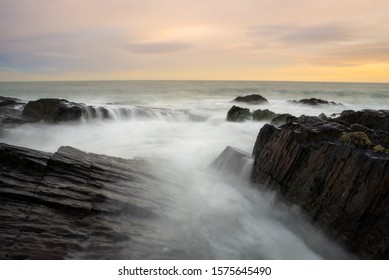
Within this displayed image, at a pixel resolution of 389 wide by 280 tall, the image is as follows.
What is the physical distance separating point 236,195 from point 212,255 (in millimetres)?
3017

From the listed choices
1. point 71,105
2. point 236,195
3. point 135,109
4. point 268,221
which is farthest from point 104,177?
point 135,109

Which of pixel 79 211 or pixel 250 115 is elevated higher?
pixel 250 115

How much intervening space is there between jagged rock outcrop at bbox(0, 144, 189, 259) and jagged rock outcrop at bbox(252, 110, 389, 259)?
312cm

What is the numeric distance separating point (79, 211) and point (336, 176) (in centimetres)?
589

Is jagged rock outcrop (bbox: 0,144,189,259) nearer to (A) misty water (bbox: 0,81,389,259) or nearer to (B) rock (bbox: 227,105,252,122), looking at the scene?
(A) misty water (bbox: 0,81,389,259)

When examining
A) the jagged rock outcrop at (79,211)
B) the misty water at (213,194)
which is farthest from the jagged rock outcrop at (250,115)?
the jagged rock outcrop at (79,211)

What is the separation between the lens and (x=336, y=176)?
689 centimetres

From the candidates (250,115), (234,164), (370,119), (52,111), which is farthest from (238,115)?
(52,111)

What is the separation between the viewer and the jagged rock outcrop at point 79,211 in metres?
5.75

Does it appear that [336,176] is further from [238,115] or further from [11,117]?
[11,117]

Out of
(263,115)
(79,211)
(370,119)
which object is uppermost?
(370,119)

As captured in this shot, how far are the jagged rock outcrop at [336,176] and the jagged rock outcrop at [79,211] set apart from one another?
3118mm

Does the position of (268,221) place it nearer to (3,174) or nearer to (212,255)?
(212,255)

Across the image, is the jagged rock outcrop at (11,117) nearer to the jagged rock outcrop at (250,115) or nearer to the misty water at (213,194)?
the misty water at (213,194)
